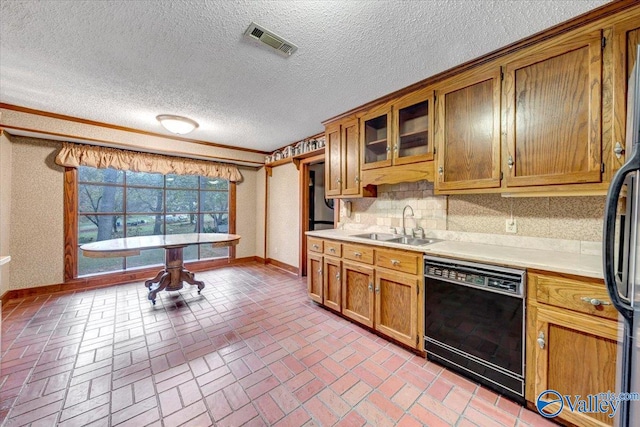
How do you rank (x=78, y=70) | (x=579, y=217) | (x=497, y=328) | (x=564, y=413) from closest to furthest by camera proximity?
(x=564, y=413) < (x=497, y=328) < (x=579, y=217) < (x=78, y=70)

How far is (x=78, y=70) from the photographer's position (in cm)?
200

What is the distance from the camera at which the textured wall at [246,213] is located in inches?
203

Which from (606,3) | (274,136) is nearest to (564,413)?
(606,3)

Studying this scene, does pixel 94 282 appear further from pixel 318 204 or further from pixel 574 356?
pixel 574 356

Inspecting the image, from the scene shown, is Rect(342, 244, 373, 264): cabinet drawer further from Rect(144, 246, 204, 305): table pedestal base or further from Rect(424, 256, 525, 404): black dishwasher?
Rect(144, 246, 204, 305): table pedestal base

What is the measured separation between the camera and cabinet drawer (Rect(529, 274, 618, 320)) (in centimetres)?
119

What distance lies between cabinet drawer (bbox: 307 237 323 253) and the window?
7.13 ft

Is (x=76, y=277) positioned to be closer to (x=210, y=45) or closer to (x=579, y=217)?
Result: (x=210, y=45)

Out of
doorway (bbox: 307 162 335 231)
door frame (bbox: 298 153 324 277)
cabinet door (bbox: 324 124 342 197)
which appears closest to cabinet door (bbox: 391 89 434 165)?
cabinet door (bbox: 324 124 342 197)

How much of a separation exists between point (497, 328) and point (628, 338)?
0.71 meters

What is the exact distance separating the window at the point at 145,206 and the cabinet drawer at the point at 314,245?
7.13 ft

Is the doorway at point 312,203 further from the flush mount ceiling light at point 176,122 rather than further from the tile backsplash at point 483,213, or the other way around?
the flush mount ceiling light at point 176,122

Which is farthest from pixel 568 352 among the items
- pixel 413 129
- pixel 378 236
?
pixel 413 129

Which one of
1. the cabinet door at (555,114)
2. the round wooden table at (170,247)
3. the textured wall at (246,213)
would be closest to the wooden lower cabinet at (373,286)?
the cabinet door at (555,114)
